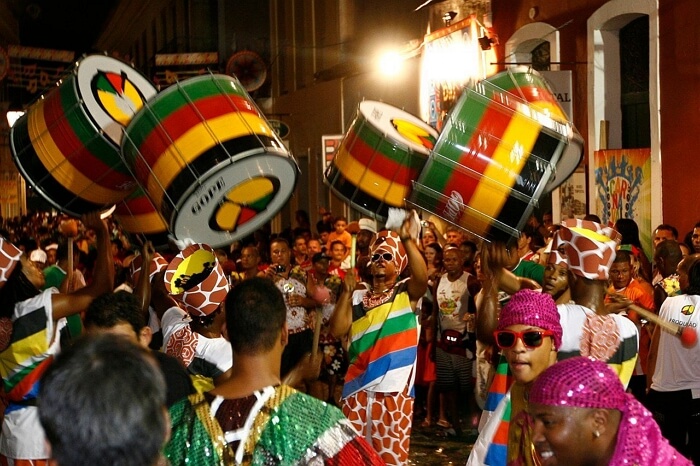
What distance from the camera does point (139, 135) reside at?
5.84m

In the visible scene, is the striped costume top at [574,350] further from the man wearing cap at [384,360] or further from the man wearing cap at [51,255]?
the man wearing cap at [51,255]

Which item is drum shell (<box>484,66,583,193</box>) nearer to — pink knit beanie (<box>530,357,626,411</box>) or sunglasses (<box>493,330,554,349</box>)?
sunglasses (<box>493,330,554,349</box>)

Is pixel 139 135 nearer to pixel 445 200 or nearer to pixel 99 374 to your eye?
pixel 445 200

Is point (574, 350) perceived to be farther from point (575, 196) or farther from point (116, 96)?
point (575, 196)

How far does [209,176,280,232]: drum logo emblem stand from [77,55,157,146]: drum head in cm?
74

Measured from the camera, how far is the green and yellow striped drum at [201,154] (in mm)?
5699

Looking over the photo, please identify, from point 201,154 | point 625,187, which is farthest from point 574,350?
point 625,187

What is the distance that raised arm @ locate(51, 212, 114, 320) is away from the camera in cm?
571

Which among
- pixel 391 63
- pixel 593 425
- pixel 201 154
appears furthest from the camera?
pixel 391 63

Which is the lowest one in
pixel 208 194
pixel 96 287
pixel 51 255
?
pixel 51 255

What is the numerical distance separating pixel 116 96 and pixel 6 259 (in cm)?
134

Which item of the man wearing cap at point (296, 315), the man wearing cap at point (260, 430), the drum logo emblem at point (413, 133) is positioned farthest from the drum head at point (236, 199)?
the man wearing cap at point (296, 315)

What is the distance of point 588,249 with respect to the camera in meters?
5.28

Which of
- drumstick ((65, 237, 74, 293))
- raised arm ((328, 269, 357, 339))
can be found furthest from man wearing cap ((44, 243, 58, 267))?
raised arm ((328, 269, 357, 339))
